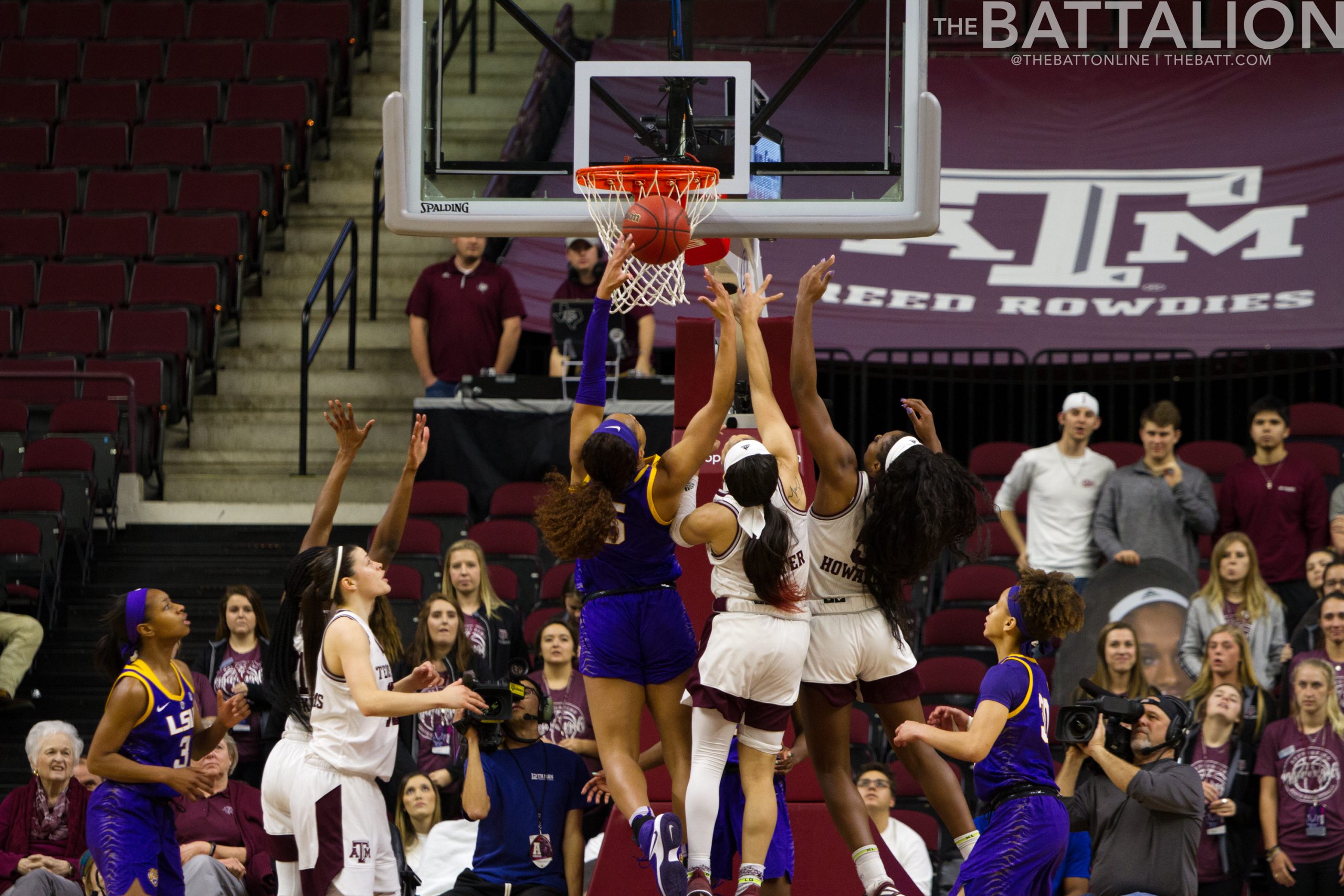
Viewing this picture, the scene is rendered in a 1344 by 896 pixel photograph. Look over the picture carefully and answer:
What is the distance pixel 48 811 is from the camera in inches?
333

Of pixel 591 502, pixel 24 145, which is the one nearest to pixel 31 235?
pixel 24 145

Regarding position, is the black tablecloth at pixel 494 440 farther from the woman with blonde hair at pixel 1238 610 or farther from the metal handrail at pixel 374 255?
the woman with blonde hair at pixel 1238 610

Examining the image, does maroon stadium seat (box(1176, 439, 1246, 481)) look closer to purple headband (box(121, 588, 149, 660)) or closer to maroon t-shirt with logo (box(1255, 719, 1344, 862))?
maroon t-shirt with logo (box(1255, 719, 1344, 862))

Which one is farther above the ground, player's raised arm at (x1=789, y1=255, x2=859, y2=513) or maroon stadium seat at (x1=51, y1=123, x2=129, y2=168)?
maroon stadium seat at (x1=51, y1=123, x2=129, y2=168)

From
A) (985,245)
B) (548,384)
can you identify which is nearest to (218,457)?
(548,384)

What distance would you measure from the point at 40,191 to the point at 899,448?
34.2 feet

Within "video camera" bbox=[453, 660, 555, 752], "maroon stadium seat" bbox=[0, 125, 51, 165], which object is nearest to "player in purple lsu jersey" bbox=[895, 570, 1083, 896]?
"video camera" bbox=[453, 660, 555, 752]

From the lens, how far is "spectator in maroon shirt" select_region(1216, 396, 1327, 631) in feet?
33.0

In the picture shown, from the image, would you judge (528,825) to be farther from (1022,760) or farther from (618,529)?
(1022,760)

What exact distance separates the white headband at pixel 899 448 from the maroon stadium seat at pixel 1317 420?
19.2 ft

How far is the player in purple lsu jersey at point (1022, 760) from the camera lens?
625cm

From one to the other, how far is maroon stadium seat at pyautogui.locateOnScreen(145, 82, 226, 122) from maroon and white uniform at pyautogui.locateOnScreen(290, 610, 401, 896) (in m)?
9.60

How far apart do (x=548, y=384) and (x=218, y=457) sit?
3.26 meters

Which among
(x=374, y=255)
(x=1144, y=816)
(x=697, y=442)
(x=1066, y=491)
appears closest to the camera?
(x=697, y=442)
